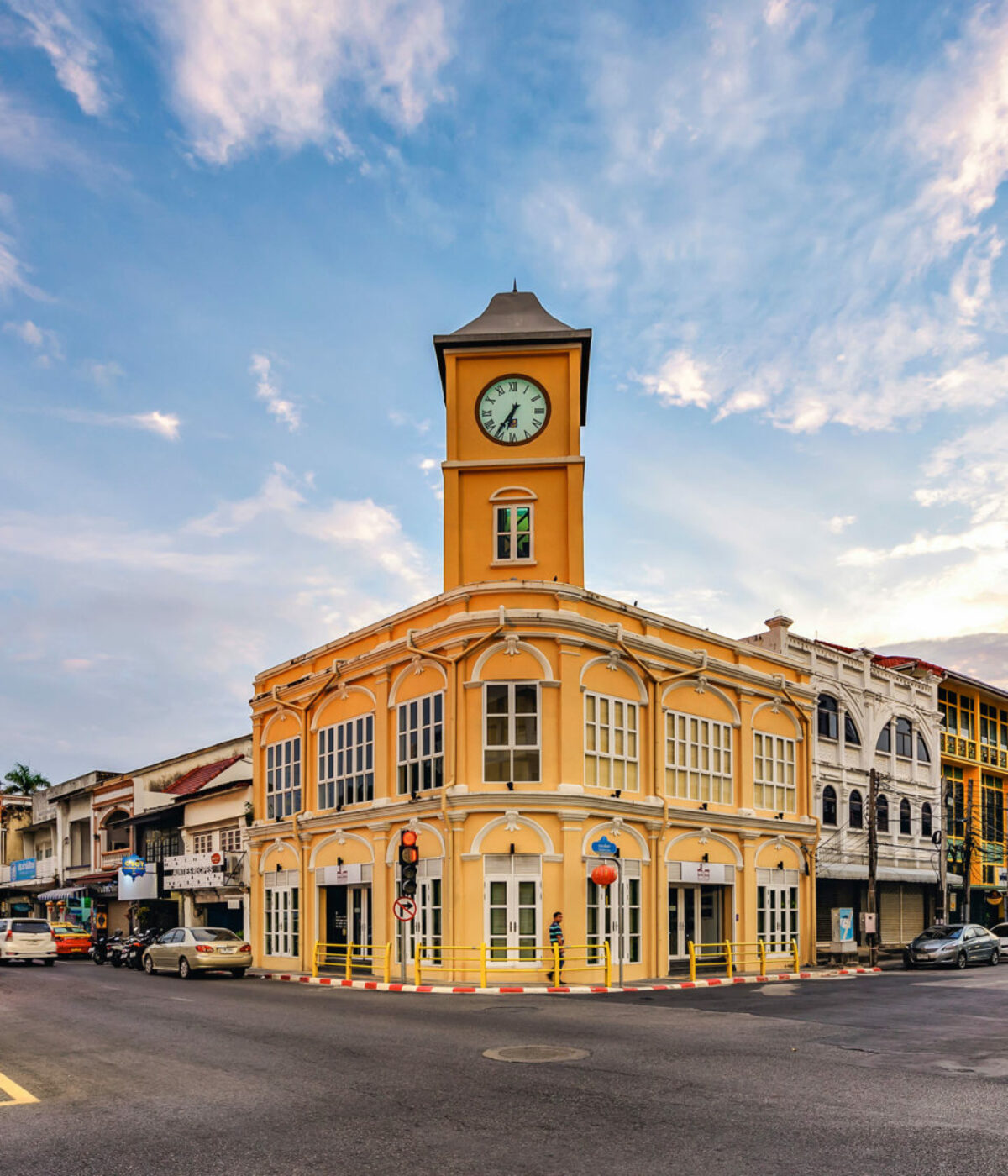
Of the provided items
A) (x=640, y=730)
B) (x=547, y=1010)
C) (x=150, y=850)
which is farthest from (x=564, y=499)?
(x=150, y=850)

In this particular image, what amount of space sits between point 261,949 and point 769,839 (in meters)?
17.2

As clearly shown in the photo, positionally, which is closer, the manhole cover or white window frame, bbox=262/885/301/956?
the manhole cover

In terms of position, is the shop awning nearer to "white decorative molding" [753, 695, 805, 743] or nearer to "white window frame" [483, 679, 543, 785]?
"white window frame" [483, 679, 543, 785]

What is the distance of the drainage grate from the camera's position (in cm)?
1259

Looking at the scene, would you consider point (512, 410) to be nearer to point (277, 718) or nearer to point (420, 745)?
point (420, 745)

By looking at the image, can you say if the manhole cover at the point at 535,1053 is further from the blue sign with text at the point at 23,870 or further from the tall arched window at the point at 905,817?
the blue sign with text at the point at 23,870

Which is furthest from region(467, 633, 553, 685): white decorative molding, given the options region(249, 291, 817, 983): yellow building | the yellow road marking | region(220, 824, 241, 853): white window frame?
region(220, 824, 241, 853): white window frame

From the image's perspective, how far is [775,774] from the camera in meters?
36.4

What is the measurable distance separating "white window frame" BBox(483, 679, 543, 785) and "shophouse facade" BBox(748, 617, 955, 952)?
13.2m

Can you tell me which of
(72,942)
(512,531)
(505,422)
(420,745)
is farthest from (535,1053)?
(72,942)

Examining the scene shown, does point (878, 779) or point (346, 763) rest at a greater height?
point (346, 763)

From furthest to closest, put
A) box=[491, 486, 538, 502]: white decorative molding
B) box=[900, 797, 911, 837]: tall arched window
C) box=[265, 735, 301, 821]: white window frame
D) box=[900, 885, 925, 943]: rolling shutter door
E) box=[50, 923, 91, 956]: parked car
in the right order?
box=[900, 885, 925, 943]: rolling shutter door < box=[900, 797, 911, 837]: tall arched window < box=[50, 923, 91, 956]: parked car < box=[265, 735, 301, 821]: white window frame < box=[491, 486, 538, 502]: white decorative molding

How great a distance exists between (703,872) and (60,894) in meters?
46.1

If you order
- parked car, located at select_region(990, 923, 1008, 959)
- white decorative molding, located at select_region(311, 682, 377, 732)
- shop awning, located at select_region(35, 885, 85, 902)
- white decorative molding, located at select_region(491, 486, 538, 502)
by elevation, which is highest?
white decorative molding, located at select_region(491, 486, 538, 502)
